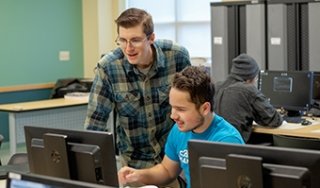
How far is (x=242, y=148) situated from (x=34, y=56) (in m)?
6.14

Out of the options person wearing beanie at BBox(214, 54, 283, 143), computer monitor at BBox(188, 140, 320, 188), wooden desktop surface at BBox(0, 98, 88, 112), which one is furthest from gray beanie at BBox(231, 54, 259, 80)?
computer monitor at BBox(188, 140, 320, 188)

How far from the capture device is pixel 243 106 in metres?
4.44

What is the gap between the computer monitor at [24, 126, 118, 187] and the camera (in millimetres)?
2018

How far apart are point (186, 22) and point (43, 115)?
8.20 ft

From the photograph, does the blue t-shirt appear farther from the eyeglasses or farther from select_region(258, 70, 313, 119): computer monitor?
select_region(258, 70, 313, 119): computer monitor

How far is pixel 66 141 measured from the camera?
2076mm

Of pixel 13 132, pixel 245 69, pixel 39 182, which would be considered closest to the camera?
pixel 39 182

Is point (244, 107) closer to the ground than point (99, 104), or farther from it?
closer to the ground

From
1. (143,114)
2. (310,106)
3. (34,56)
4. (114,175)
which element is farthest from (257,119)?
(34,56)

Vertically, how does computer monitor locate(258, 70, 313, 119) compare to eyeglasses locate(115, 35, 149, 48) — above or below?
below

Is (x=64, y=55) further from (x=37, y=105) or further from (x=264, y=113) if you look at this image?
(x=264, y=113)

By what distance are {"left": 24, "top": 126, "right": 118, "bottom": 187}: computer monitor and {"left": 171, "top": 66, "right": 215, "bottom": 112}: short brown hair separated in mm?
440

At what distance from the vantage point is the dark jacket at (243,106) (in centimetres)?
443

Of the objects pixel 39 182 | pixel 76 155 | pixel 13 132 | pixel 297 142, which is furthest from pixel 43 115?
pixel 39 182
